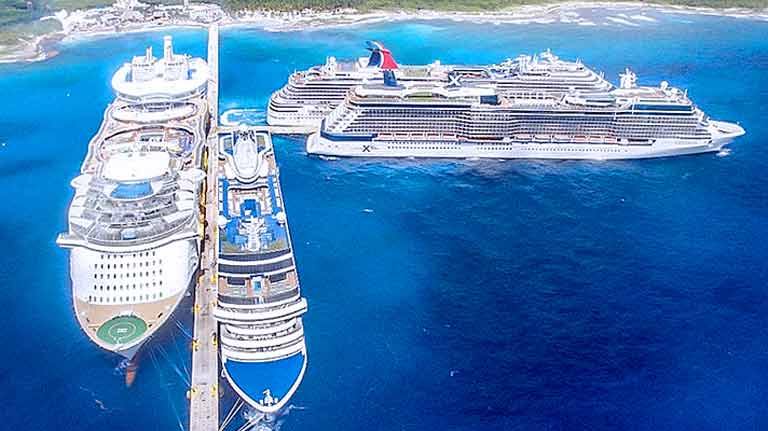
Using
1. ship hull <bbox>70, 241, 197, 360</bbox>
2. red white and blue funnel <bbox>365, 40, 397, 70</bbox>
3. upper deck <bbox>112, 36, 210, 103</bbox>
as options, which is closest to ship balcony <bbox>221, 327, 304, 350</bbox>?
ship hull <bbox>70, 241, 197, 360</bbox>

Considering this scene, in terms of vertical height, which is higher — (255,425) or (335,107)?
(335,107)

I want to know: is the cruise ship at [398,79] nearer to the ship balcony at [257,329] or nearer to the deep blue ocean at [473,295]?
the deep blue ocean at [473,295]

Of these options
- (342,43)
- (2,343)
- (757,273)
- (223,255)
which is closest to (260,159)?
(223,255)

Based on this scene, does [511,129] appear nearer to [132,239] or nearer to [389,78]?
[389,78]

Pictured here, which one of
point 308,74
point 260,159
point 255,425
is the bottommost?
point 255,425

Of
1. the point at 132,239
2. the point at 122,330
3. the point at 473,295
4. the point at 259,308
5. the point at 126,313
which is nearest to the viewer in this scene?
the point at 122,330

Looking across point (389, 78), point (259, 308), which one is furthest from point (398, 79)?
point (259, 308)

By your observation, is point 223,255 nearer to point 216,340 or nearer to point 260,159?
point 216,340

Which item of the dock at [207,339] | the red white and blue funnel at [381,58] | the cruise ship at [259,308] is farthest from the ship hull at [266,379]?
the red white and blue funnel at [381,58]
